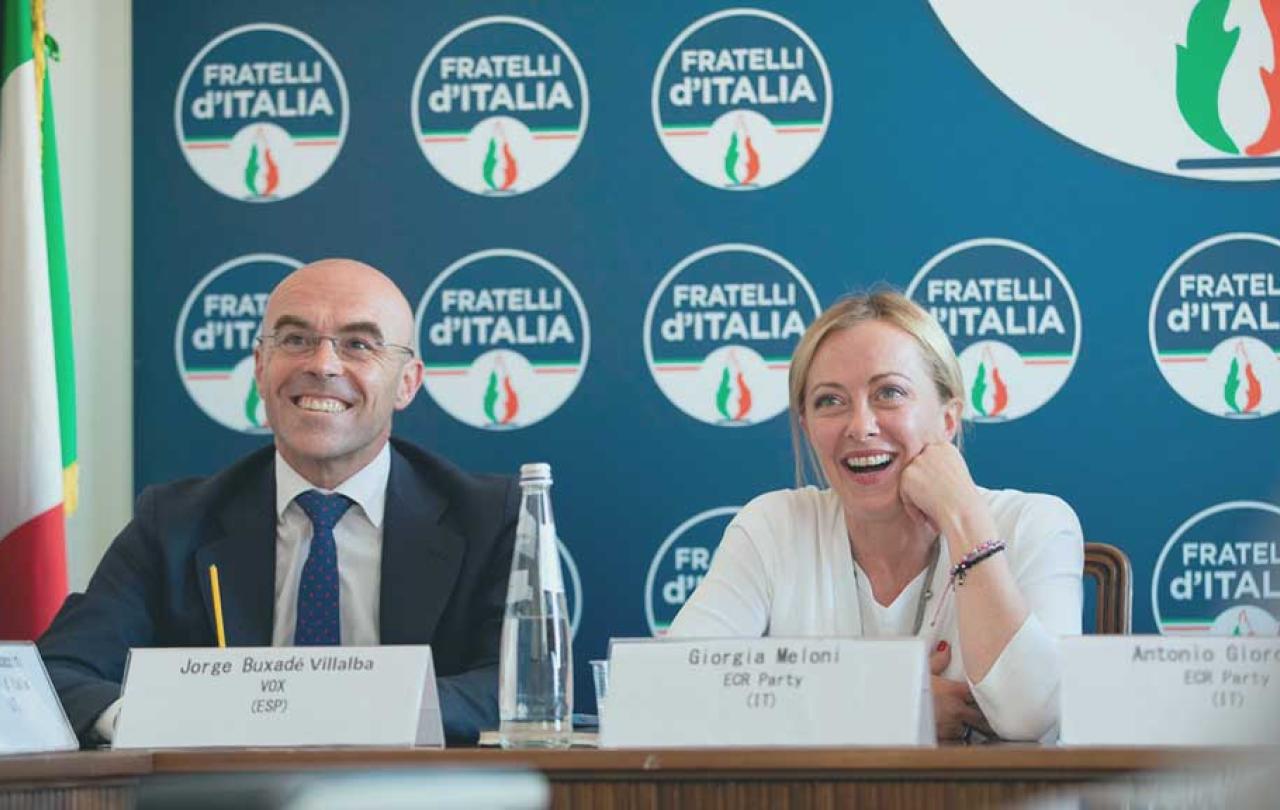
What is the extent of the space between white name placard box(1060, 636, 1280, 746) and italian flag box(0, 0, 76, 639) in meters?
2.36

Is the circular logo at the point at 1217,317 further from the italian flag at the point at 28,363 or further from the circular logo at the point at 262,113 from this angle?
the italian flag at the point at 28,363

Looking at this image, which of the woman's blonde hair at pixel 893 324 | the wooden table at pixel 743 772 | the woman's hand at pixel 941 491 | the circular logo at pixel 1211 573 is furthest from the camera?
the circular logo at pixel 1211 573

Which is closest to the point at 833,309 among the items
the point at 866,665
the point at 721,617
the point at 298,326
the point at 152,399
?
the point at 721,617

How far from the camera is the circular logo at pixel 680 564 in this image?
3398 millimetres

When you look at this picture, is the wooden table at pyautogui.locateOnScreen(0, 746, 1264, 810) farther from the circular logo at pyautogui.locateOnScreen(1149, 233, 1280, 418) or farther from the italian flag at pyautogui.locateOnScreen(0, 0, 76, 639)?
the circular logo at pyautogui.locateOnScreen(1149, 233, 1280, 418)

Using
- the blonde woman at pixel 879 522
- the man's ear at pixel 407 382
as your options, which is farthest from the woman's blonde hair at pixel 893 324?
the man's ear at pixel 407 382

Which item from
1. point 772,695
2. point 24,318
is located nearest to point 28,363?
point 24,318

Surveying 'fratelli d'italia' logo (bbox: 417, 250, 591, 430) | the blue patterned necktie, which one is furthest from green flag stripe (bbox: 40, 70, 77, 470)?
the blue patterned necktie

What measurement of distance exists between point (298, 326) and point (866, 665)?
1346 mm

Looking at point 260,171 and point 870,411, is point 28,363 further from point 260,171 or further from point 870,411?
point 870,411

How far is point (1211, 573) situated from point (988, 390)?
0.59 meters

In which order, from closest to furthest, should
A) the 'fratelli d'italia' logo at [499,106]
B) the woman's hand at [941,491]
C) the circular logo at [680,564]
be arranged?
the woman's hand at [941,491]
the circular logo at [680,564]
the 'fratelli d'italia' logo at [499,106]

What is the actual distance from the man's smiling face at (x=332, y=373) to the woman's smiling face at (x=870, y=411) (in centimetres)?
66

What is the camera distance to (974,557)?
6.52 feet
